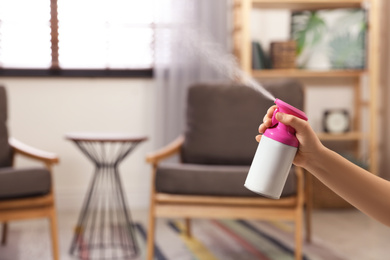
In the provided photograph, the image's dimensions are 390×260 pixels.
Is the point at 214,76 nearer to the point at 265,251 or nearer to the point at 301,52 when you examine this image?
the point at 301,52

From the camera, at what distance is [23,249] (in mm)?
2977

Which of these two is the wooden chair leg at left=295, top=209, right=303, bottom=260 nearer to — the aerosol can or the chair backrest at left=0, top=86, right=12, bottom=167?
the chair backrest at left=0, top=86, right=12, bottom=167

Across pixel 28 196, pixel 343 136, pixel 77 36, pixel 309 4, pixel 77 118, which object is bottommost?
A: pixel 28 196

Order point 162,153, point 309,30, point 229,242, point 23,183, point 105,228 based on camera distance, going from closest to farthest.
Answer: point 23,183
point 162,153
point 229,242
point 105,228
point 309,30

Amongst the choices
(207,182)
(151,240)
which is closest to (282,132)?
(207,182)

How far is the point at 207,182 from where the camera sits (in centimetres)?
259

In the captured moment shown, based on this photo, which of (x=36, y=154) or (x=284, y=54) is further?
(x=284, y=54)

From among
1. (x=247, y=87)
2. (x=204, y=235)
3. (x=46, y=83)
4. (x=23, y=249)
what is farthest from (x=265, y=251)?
(x=46, y=83)

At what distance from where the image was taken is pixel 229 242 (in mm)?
3168

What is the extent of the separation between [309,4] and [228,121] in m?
1.59

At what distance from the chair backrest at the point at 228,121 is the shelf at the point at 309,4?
121 centimetres

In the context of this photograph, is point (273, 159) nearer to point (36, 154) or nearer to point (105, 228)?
point (36, 154)

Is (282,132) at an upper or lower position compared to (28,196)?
upper

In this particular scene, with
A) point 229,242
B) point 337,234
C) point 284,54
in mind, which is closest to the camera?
point 229,242
